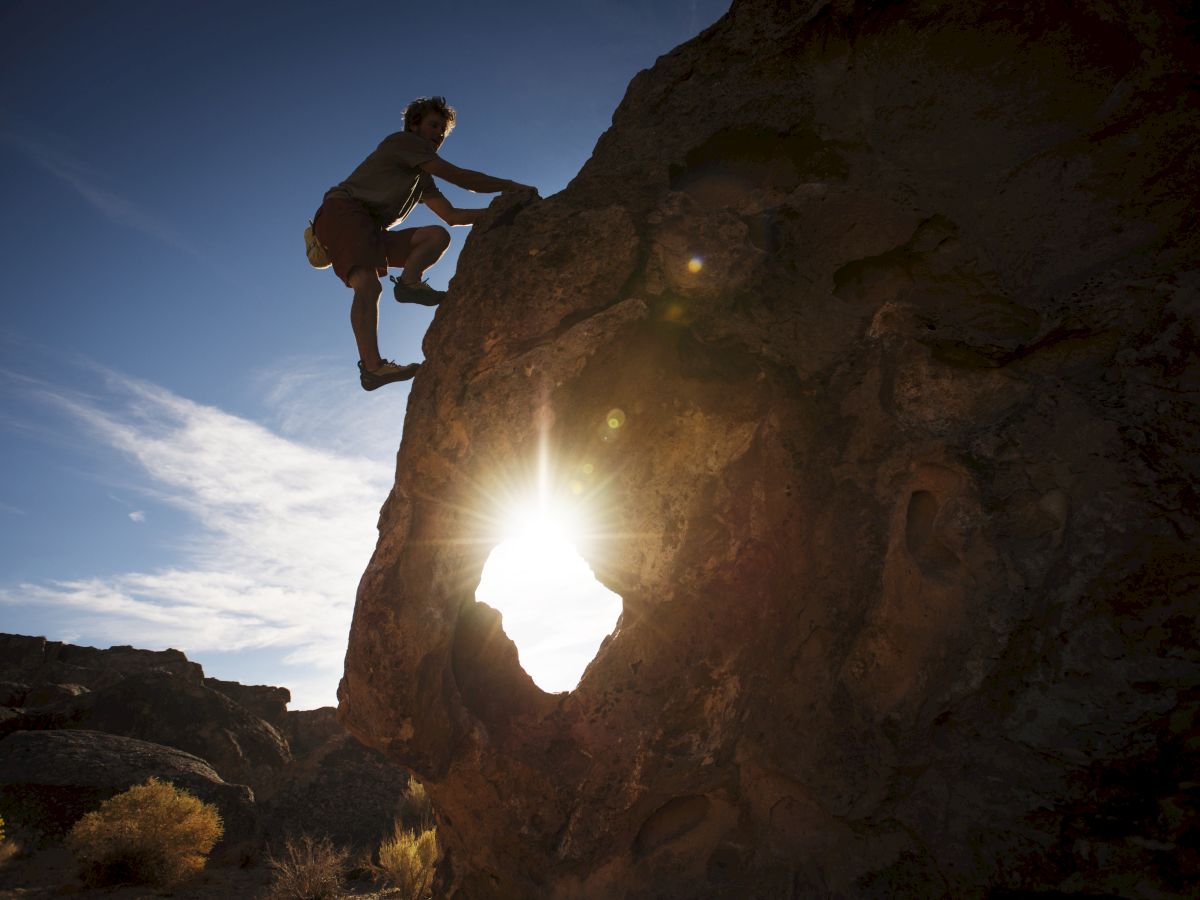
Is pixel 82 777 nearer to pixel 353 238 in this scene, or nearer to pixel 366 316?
pixel 366 316

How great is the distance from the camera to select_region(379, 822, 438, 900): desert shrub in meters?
6.14

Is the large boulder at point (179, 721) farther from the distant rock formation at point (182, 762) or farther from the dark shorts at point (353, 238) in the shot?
the dark shorts at point (353, 238)

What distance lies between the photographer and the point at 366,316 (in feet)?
12.4

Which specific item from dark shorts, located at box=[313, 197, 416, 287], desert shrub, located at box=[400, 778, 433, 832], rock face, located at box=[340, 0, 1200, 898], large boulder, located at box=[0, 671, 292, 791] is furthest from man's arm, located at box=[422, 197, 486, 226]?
large boulder, located at box=[0, 671, 292, 791]

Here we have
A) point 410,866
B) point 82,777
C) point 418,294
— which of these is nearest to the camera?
point 418,294

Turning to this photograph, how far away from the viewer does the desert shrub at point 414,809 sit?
9.11m

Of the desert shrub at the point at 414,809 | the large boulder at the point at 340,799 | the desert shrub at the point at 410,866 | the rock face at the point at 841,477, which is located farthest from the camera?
the desert shrub at the point at 414,809

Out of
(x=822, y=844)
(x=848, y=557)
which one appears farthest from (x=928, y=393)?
(x=822, y=844)

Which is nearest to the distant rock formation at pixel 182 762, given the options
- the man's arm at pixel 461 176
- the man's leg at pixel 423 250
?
the man's leg at pixel 423 250

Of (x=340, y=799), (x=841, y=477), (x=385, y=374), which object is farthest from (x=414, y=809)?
(x=841, y=477)

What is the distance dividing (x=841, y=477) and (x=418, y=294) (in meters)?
2.38

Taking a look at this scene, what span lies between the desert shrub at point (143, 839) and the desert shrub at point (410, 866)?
1927mm

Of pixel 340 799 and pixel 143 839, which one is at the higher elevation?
pixel 143 839

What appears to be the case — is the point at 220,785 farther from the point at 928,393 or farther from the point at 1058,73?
the point at 1058,73
